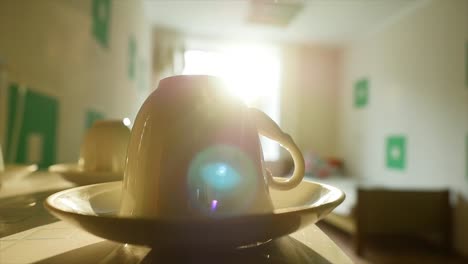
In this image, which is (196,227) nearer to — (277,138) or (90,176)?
(277,138)

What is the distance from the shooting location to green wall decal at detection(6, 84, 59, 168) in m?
0.87

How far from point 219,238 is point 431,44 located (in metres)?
3.06

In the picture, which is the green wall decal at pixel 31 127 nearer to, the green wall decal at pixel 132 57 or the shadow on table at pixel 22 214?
the shadow on table at pixel 22 214

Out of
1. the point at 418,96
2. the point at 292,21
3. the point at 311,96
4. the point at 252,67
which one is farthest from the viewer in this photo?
the point at 311,96

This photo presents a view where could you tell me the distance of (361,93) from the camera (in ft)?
12.5

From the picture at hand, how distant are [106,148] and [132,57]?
6.61ft

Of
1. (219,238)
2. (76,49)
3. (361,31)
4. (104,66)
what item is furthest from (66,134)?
(361,31)

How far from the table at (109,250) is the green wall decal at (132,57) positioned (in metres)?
2.15

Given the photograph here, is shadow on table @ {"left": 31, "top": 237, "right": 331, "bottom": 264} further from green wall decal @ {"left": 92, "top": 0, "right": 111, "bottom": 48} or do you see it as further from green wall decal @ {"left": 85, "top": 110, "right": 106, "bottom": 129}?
green wall decal @ {"left": 92, "top": 0, "right": 111, "bottom": 48}

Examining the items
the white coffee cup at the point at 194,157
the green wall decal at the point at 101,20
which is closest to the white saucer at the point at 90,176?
the white coffee cup at the point at 194,157

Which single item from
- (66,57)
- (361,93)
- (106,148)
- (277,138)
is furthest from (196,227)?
(361,93)

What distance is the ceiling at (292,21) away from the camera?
9.55ft

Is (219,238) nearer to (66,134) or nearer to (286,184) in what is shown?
(286,184)

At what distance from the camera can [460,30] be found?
7.84 ft
